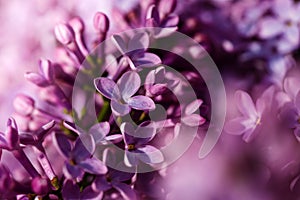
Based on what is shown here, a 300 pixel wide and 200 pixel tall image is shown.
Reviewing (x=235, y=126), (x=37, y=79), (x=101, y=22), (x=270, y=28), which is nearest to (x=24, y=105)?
(x=37, y=79)

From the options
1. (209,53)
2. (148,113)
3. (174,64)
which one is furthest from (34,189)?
(209,53)

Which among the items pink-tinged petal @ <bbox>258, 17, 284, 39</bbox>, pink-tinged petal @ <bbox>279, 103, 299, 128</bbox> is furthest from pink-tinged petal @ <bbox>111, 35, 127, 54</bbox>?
pink-tinged petal @ <bbox>258, 17, 284, 39</bbox>

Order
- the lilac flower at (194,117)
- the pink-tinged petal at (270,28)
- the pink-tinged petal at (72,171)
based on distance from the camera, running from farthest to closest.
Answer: the pink-tinged petal at (270,28) → the lilac flower at (194,117) → the pink-tinged petal at (72,171)

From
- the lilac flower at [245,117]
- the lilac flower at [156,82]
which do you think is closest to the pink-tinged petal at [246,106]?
the lilac flower at [245,117]

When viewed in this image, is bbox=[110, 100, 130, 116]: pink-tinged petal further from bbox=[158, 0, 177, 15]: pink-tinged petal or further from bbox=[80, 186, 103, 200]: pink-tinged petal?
bbox=[158, 0, 177, 15]: pink-tinged petal

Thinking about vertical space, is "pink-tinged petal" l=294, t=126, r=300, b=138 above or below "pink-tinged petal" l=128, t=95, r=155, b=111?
below

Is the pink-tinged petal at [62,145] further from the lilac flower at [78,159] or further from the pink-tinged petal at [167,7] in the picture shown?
the pink-tinged petal at [167,7]
